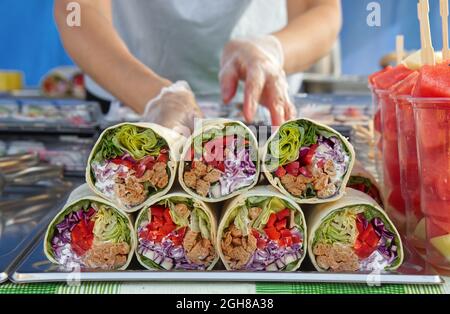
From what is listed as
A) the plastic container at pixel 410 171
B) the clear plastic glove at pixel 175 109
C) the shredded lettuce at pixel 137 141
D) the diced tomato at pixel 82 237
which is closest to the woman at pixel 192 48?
the clear plastic glove at pixel 175 109

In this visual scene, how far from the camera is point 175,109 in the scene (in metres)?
1.64

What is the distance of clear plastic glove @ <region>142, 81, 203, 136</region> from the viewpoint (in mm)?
1519

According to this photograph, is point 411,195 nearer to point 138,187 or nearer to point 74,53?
point 138,187

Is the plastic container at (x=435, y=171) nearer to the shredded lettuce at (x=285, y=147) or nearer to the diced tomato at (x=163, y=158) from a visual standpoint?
the shredded lettuce at (x=285, y=147)

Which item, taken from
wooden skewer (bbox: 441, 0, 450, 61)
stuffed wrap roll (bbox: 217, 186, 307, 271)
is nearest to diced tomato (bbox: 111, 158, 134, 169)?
stuffed wrap roll (bbox: 217, 186, 307, 271)

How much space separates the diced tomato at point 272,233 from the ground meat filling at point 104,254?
26 cm

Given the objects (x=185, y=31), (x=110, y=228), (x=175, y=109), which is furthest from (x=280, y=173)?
(x=185, y=31)

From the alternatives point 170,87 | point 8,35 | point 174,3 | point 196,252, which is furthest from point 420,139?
point 8,35

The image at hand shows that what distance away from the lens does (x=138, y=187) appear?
3.78 ft

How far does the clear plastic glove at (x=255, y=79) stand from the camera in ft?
6.21

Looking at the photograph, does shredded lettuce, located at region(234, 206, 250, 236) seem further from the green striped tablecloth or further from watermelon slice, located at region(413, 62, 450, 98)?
watermelon slice, located at region(413, 62, 450, 98)

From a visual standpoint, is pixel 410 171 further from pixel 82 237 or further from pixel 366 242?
pixel 82 237

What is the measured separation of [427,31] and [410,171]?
0.29 meters
